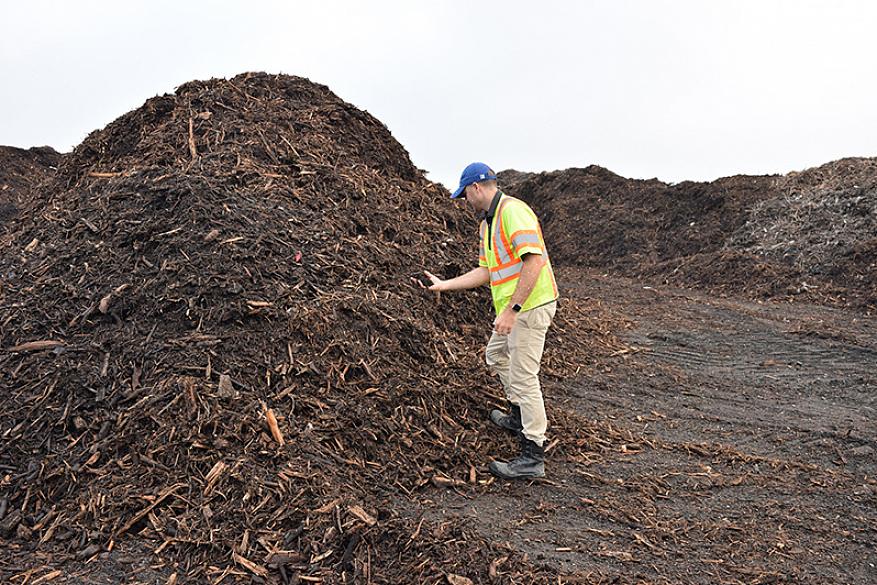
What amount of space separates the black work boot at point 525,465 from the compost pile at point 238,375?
14 centimetres

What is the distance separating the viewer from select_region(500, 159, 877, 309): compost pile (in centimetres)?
1161

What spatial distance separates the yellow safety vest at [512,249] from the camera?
410 centimetres

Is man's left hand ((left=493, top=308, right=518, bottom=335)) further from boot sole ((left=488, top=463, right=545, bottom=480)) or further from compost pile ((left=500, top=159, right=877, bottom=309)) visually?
compost pile ((left=500, top=159, right=877, bottom=309))

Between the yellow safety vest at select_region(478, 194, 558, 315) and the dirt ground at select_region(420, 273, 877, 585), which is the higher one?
the yellow safety vest at select_region(478, 194, 558, 315)

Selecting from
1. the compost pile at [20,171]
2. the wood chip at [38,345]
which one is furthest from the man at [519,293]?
the compost pile at [20,171]

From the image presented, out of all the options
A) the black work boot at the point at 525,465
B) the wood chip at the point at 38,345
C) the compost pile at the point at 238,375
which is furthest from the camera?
the wood chip at the point at 38,345

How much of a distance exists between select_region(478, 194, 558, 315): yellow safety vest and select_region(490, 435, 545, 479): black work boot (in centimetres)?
88

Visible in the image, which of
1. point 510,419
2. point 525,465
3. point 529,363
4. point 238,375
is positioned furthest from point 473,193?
point 238,375

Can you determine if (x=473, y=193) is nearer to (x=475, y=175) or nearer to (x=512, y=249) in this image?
(x=475, y=175)

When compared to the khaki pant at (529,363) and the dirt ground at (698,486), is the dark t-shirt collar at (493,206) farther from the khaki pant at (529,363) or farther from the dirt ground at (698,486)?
the dirt ground at (698,486)

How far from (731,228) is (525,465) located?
12.2 m

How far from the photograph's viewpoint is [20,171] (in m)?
16.0

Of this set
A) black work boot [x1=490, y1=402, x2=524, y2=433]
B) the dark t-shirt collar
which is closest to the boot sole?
black work boot [x1=490, y1=402, x2=524, y2=433]

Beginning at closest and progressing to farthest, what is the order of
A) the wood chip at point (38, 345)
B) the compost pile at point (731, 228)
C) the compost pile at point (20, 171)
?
the wood chip at point (38, 345) < the compost pile at point (731, 228) < the compost pile at point (20, 171)
